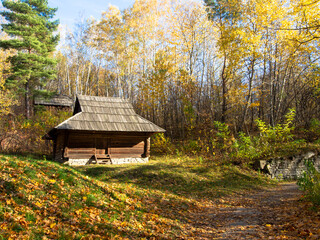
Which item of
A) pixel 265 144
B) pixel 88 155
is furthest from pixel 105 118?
pixel 265 144

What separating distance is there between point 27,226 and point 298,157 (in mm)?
15363

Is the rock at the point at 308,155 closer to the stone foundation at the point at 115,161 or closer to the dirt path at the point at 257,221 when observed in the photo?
the dirt path at the point at 257,221

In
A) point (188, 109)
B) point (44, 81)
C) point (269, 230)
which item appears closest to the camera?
point (269, 230)

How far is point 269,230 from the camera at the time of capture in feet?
17.3

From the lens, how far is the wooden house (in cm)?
1481

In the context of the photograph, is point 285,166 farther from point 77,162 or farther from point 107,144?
point 77,162

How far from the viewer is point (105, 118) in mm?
15945

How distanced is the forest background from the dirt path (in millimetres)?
7270

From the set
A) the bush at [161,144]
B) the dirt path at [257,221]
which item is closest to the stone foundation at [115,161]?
the bush at [161,144]

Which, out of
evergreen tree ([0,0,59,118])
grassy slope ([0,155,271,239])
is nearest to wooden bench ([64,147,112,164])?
grassy slope ([0,155,271,239])

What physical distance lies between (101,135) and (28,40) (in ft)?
37.8

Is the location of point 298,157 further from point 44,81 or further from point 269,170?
point 44,81

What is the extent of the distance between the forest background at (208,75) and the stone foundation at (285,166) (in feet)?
2.18

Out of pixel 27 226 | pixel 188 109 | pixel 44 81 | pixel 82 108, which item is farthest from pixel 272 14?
pixel 44 81
